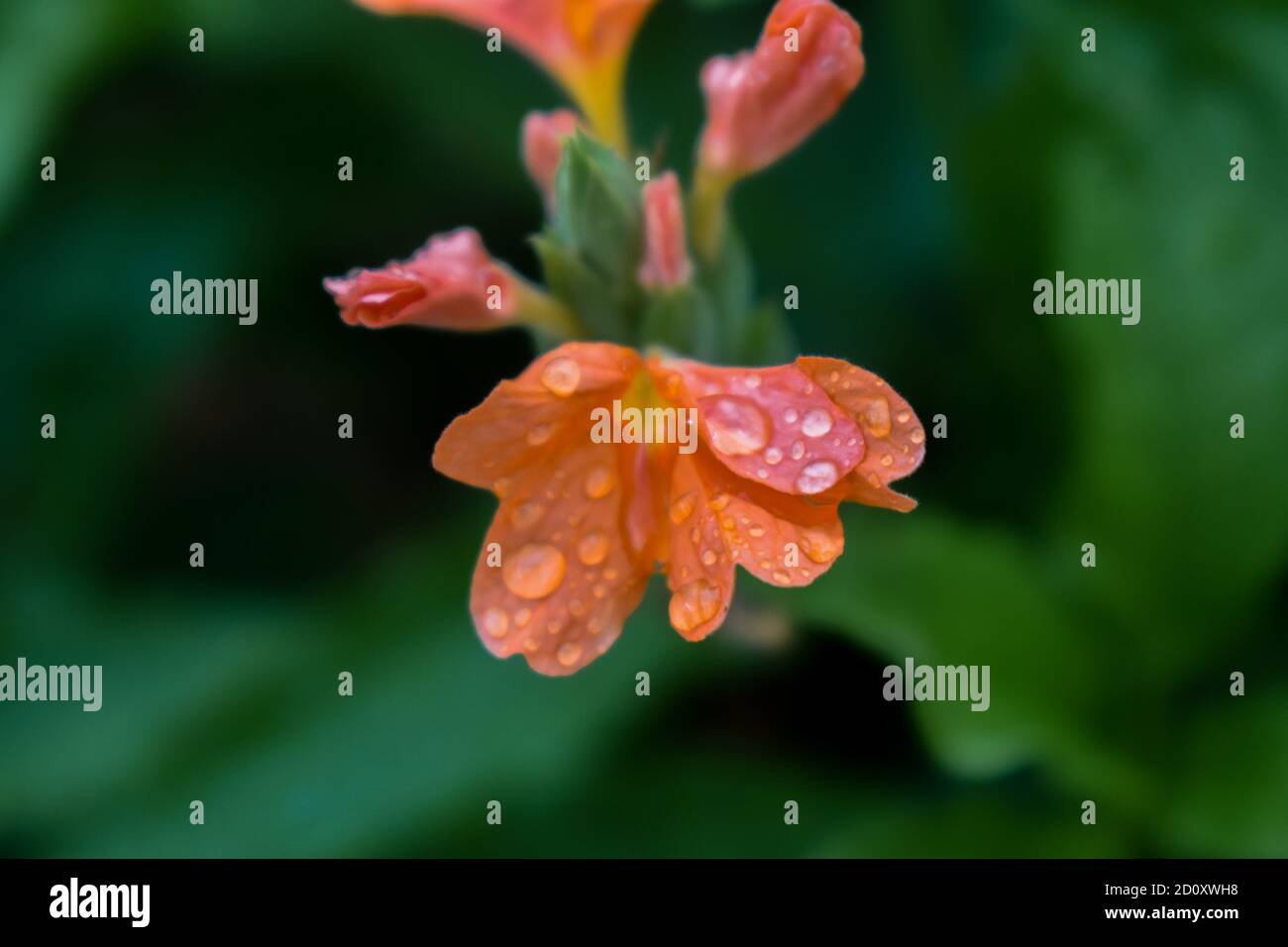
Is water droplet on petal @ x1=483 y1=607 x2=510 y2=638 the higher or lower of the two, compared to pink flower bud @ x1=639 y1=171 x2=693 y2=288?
lower

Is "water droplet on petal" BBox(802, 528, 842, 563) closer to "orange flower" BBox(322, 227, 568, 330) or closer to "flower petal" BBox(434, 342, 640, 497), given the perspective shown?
"flower petal" BBox(434, 342, 640, 497)

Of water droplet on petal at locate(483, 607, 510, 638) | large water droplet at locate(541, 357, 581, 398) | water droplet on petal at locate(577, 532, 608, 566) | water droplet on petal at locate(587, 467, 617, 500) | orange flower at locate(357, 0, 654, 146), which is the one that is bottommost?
water droplet on petal at locate(483, 607, 510, 638)

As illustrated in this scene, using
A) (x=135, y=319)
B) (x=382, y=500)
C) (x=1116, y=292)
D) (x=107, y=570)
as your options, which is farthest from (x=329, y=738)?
(x=1116, y=292)

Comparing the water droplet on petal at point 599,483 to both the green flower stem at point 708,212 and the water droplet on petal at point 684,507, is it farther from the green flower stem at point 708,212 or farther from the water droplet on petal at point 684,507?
the green flower stem at point 708,212

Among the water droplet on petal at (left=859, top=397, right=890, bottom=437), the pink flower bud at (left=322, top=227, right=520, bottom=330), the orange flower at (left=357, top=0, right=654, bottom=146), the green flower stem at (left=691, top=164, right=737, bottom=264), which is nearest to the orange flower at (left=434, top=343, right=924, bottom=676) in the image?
the water droplet on petal at (left=859, top=397, right=890, bottom=437)

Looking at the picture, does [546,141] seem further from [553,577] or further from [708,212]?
[553,577]
